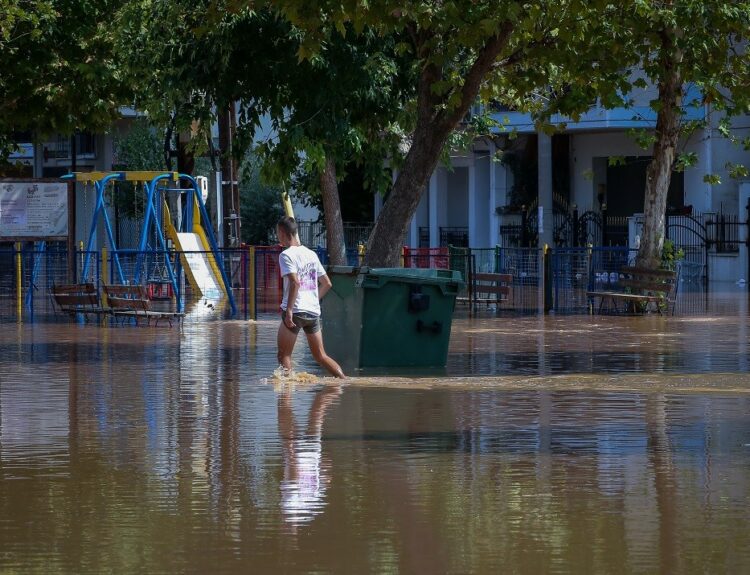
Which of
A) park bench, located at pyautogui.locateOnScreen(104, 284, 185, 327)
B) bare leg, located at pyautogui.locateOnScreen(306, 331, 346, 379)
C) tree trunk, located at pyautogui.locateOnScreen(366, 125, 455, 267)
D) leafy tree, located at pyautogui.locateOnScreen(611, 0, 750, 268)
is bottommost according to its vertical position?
bare leg, located at pyautogui.locateOnScreen(306, 331, 346, 379)

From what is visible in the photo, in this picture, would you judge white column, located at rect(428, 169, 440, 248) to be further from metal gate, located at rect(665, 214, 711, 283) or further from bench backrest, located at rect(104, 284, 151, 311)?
bench backrest, located at rect(104, 284, 151, 311)

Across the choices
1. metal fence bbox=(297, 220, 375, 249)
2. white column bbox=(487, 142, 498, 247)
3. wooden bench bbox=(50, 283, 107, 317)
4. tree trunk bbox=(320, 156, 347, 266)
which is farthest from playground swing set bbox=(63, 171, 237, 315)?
metal fence bbox=(297, 220, 375, 249)

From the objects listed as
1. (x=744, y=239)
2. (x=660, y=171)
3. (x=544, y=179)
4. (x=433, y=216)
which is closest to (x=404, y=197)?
(x=660, y=171)

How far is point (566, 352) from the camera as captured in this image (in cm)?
1762

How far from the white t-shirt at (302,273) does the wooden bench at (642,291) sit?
11.2m

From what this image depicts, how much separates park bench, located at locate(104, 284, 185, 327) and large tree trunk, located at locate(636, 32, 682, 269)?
8.54 m

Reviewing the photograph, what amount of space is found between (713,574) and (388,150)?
21.6 meters

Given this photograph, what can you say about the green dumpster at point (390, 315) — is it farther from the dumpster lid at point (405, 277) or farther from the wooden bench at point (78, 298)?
the wooden bench at point (78, 298)

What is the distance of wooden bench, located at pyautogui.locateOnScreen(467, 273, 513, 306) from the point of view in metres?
25.4

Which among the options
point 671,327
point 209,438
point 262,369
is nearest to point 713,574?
point 209,438

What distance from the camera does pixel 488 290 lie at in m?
25.8

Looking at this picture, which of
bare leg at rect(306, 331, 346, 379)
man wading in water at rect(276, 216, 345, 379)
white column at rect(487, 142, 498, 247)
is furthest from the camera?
white column at rect(487, 142, 498, 247)

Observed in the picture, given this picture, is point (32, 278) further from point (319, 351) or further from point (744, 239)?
point (744, 239)

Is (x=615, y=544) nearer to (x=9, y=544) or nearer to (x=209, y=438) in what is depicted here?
(x=9, y=544)
